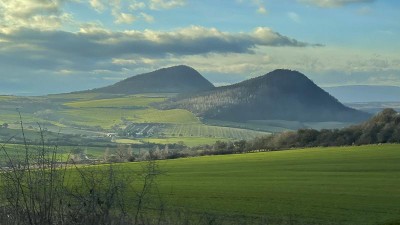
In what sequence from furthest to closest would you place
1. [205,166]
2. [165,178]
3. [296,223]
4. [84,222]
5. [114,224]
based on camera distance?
[205,166] < [165,178] < [296,223] < [114,224] < [84,222]

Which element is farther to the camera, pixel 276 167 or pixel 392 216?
pixel 276 167

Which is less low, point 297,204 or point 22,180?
point 22,180

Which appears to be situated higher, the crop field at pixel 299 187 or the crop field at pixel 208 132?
the crop field at pixel 299 187

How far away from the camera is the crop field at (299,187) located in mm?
30781

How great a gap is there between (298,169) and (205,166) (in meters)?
14.3

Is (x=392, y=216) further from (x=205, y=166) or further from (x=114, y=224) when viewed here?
(x=205, y=166)

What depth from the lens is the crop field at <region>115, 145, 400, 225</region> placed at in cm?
3078

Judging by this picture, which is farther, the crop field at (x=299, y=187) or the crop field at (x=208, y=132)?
the crop field at (x=208, y=132)

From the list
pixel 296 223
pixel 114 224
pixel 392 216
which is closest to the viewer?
pixel 114 224

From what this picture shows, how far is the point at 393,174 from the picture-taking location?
170 feet

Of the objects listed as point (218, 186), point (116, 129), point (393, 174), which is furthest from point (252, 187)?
point (116, 129)

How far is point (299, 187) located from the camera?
4450 centimetres

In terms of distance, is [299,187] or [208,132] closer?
[299,187]

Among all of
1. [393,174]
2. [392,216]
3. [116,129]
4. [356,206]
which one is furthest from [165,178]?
[116,129]
